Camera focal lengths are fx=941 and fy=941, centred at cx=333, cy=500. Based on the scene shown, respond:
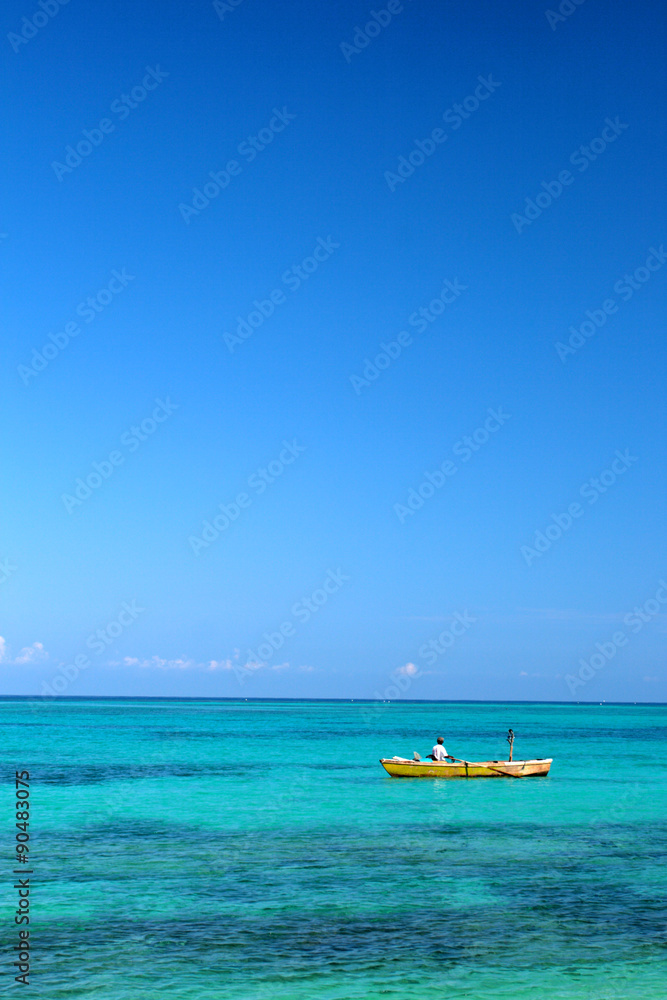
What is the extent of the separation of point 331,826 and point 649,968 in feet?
45.6

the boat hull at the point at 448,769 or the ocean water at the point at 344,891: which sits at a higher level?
the boat hull at the point at 448,769

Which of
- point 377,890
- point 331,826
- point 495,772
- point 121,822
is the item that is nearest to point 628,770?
point 495,772

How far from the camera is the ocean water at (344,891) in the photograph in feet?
43.8

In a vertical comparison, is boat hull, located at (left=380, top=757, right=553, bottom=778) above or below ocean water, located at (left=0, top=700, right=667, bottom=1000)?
above

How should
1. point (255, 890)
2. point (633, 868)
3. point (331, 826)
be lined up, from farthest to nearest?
point (331, 826) → point (633, 868) → point (255, 890)

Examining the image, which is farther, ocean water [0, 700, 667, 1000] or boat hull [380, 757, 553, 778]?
boat hull [380, 757, 553, 778]

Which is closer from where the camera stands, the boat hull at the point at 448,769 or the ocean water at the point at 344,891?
the ocean water at the point at 344,891

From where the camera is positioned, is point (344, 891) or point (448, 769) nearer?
point (344, 891)

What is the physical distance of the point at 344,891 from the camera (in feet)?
59.4

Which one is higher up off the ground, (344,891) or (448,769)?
(448,769)

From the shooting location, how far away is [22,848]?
2220cm

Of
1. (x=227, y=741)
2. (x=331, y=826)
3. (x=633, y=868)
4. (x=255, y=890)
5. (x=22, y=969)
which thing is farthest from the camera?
(x=227, y=741)

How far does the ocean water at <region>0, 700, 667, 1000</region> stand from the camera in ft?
43.8

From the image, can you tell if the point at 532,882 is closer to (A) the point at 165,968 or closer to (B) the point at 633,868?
(B) the point at 633,868
